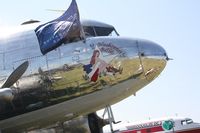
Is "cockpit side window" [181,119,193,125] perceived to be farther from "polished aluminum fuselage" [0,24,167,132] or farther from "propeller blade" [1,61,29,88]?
"propeller blade" [1,61,29,88]

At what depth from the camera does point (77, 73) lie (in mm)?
13133

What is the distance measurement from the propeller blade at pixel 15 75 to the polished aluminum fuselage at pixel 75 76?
0.22m

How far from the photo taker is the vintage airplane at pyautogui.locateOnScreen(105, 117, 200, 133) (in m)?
36.5

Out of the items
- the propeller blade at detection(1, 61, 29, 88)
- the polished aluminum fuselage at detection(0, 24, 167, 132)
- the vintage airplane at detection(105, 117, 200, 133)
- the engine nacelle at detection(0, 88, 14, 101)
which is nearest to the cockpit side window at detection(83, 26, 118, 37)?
the polished aluminum fuselage at detection(0, 24, 167, 132)

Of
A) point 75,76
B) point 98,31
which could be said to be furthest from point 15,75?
point 98,31

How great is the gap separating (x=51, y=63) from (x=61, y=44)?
0.66 metres

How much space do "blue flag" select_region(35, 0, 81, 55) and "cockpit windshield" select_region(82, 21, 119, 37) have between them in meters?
0.41

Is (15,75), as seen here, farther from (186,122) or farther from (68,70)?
(186,122)

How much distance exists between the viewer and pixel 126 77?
43.3ft

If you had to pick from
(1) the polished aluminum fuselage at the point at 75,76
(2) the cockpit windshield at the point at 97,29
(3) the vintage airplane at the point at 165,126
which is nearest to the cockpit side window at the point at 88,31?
(2) the cockpit windshield at the point at 97,29

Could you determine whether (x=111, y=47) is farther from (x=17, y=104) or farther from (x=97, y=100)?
(x=17, y=104)

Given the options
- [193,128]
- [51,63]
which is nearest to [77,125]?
[51,63]

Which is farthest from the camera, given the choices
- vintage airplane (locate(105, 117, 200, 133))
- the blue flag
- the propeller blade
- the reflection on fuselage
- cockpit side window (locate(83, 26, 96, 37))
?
vintage airplane (locate(105, 117, 200, 133))

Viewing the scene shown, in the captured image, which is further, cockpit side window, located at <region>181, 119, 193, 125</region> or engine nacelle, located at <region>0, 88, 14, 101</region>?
cockpit side window, located at <region>181, 119, 193, 125</region>
